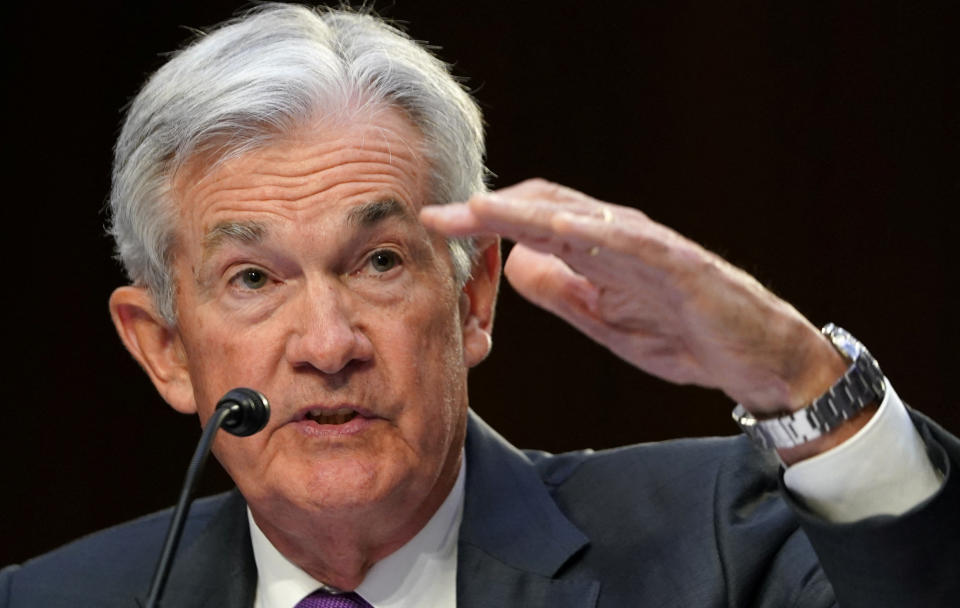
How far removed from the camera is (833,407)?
6.17 feet

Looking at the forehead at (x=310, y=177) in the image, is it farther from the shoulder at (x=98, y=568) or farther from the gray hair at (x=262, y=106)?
A: the shoulder at (x=98, y=568)

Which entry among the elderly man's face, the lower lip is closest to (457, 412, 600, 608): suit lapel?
the elderly man's face

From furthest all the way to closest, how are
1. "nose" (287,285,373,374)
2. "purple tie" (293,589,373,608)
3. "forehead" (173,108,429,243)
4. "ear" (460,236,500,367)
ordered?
"ear" (460,236,500,367) < "purple tie" (293,589,373,608) < "forehead" (173,108,429,243) < "nose" (287,285,373,374)

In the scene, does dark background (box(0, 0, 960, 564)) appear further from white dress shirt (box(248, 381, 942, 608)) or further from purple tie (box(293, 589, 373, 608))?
white dress shirt (box(248, 381, 942, 608))

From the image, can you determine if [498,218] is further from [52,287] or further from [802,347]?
[52,287]

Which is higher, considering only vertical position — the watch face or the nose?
the watch face

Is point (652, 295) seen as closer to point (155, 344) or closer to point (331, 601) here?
point (331, 601)

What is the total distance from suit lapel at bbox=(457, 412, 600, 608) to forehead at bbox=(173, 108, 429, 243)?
52 centimetres

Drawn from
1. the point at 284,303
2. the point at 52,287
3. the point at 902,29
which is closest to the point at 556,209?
the point at 284,303

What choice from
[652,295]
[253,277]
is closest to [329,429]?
[253,277]

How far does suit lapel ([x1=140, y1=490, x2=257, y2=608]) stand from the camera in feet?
8.61

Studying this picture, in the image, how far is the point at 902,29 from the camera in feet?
11.6

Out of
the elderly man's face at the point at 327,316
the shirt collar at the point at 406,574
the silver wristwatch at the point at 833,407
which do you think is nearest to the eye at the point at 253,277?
the elderly man's face at the point at 327,316

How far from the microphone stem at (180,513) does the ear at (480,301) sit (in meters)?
0.68
